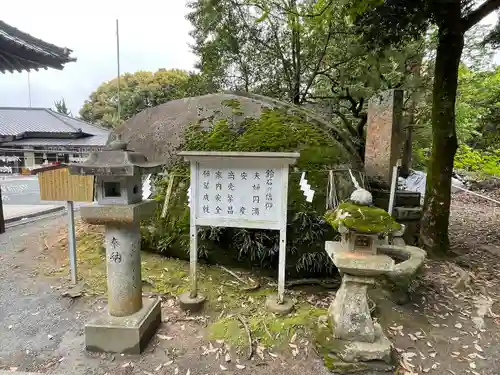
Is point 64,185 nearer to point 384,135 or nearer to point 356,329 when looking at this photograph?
point 356,329

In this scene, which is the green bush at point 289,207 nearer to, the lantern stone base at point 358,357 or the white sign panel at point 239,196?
the white sign panel at point 239,196

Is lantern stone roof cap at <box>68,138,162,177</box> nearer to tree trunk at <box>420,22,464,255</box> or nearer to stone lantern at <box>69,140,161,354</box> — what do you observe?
stone lantern at <box>69,140,161,354</box>

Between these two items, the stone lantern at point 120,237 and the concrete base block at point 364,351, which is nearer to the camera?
the concrete base block at point 364,351

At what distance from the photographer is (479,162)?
13648 millimetres

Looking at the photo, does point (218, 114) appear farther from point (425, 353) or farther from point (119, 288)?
point (425, 353)

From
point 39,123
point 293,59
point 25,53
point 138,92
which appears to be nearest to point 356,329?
point 25,53

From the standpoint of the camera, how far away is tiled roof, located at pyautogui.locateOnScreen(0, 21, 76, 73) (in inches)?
198

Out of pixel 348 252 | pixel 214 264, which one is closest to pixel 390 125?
pixel 348 252

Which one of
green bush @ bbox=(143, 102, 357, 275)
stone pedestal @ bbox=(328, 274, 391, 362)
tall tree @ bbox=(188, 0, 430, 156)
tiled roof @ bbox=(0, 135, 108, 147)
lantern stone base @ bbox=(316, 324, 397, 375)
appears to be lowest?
lantern stone base @ bbox=(316, 324, 397, 375)

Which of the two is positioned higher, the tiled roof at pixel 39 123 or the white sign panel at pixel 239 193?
the tiled roof at pixel 39 123

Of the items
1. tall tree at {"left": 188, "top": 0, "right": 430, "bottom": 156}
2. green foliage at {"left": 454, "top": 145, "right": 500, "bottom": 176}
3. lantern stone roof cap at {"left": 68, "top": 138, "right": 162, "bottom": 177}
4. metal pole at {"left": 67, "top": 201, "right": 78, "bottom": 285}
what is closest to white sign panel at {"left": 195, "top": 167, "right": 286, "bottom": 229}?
lantern stone roof cap at {"left": 68, "top": 138, "right": 162, "bottom": 177}

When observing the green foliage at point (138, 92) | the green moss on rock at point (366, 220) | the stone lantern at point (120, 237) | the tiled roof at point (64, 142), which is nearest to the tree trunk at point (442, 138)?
the green moss on rock at point (366, 220)

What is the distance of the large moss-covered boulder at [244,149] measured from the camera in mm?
4727

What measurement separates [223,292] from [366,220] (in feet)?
7.67
